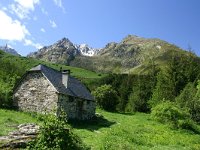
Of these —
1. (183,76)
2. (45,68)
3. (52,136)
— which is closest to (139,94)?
(183,76)

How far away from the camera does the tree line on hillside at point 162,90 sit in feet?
197

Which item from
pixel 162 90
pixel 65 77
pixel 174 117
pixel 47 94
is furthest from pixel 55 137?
pixel 162 90

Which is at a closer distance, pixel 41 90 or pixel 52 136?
pixel 52 136

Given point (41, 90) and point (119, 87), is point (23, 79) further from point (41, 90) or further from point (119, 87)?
point (119, 87)

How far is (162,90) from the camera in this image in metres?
71.8

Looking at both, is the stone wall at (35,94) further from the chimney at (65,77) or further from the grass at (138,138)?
the grass at (138,138)

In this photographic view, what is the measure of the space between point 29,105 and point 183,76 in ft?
133

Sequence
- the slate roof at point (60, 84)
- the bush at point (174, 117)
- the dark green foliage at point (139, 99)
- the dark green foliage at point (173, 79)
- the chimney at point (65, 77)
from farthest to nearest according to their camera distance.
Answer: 1. the dark green foliage at point (139, 99)
2. the dark green foliage at point (173, 79)
3. the chimney at point (65, 77)
4. the slate roof at point (60, 84)
5. the bush at point (174, 117)

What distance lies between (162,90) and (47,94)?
3378 centimetres

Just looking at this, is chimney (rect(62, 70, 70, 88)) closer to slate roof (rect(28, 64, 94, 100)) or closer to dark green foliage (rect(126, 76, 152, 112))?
slate roof (rect(28, 64, 94, 100))

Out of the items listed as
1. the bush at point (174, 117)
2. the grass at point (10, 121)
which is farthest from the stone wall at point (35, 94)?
Answer: the bush at point (174, 117)

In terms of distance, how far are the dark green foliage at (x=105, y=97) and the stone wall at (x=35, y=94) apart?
19.3m

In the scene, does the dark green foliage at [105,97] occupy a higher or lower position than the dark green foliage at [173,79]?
lower

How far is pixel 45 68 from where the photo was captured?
46.6 meters
